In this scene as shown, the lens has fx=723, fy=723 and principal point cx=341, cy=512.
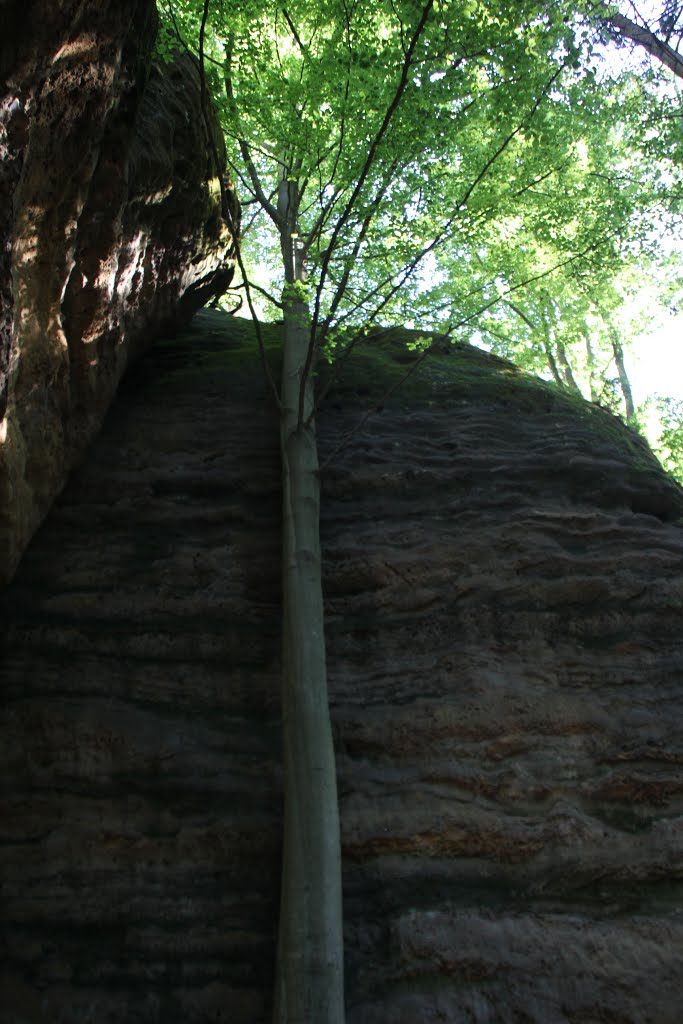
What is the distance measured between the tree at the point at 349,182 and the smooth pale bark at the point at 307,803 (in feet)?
0.03

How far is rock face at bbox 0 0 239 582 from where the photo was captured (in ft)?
14.4

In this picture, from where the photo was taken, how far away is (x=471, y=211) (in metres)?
7.51

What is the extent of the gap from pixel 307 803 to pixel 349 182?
5750mm

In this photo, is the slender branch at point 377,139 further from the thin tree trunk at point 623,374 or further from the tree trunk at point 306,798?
the thin tree trunk at point 623,374

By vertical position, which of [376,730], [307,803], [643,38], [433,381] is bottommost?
[307,803]

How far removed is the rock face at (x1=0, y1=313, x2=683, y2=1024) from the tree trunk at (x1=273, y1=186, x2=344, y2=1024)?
1.48 ft

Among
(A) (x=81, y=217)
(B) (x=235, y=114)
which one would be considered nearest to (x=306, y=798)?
(A) (x=81, y=217)

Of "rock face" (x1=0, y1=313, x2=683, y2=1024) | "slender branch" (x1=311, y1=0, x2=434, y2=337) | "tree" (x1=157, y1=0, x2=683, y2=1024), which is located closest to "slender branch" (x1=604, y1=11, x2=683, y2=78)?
"tree" (x1=157, y1=0, x2=683, y2=1024)

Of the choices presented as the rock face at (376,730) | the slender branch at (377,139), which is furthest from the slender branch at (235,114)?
the rock face at (376,730)

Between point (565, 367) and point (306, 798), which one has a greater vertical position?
point (565, 367)

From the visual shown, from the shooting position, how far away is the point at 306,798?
4.88 meters

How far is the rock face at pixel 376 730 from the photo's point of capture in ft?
15.3

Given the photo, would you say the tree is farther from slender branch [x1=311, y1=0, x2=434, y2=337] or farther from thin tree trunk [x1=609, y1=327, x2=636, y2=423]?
thin tree trunk [x1=609, y1=327, x2=636, y2=423]

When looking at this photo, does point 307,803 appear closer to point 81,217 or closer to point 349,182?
point 81,217
